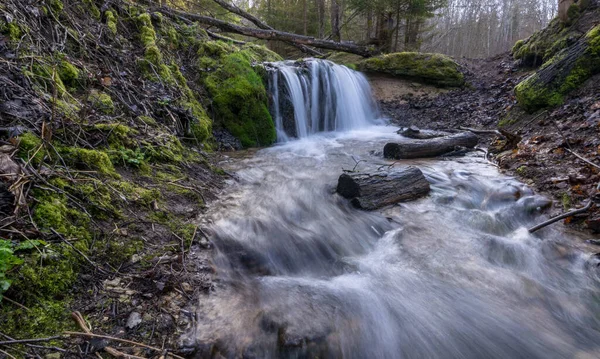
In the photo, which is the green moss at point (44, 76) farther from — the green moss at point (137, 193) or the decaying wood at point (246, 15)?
the decaying wood at point (246, 15)

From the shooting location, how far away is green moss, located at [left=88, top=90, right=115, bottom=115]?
12.5 feet

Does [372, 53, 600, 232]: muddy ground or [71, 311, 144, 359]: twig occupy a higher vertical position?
[372, 53, 600, 232]: muddy ground

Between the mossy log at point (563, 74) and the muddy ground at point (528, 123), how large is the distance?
17 cm

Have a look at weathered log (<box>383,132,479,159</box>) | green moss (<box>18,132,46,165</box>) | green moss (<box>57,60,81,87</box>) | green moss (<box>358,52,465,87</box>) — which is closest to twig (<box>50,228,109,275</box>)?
green moss (<box>18,132,46,165</box>)

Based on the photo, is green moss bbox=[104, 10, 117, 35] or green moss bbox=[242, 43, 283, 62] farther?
green moss bbox=[242, 43, 283, 62]

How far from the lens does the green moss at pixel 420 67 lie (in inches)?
423

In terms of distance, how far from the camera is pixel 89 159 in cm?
287

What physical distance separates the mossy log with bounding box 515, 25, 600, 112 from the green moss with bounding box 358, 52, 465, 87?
4226mm

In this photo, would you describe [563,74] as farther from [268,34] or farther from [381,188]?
[268,34]

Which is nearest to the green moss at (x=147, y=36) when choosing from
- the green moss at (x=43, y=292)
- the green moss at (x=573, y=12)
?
the green moss at (x=43, y=292)

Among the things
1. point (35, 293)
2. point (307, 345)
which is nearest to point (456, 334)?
point (307, 345)

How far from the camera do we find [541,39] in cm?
873

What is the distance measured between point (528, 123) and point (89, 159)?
728 centimetres

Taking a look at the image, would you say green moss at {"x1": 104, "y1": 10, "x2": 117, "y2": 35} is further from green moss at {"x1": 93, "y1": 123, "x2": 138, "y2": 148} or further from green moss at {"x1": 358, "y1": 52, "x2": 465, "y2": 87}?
green moss at {"x1": 358, "y1": 52, "x2": 465, "y2": 87}
